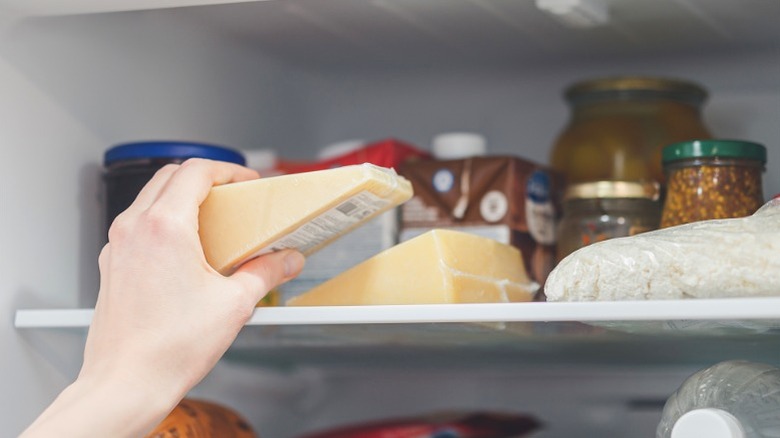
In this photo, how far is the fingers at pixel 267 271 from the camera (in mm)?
899

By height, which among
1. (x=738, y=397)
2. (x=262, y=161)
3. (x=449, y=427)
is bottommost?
(x=449, y=427)

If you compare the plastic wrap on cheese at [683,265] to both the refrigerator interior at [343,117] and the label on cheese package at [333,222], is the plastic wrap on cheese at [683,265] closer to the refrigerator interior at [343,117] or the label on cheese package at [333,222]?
the refrigerator interior at [343,117]

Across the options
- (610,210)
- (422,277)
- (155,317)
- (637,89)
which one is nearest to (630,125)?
(637,89)

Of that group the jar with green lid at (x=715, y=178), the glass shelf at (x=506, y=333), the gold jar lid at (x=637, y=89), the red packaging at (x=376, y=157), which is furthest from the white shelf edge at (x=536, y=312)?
the gold jar lid at (x=637, y=89)

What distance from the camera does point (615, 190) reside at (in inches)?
41.0

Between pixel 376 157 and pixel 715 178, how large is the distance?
0.42 meters

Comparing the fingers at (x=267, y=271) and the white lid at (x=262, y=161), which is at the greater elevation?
the white lid at (x=262, y=161)

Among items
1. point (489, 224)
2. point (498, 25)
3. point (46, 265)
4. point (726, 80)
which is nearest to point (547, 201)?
point (489, 224)

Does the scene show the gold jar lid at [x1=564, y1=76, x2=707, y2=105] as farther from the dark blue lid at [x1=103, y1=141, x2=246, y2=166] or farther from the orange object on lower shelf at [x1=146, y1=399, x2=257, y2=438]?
the orange object on lower shelf at [x1=146, y1=399, x2=257, y2=438]

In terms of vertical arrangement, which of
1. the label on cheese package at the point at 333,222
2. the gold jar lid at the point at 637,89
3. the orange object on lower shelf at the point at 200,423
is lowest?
the orange object on lower shelf at the point at 200,423

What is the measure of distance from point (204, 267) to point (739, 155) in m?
0.54

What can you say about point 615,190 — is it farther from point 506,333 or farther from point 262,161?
point 262,161

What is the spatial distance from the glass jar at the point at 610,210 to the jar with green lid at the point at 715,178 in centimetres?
7

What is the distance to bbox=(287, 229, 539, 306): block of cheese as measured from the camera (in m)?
0.92
